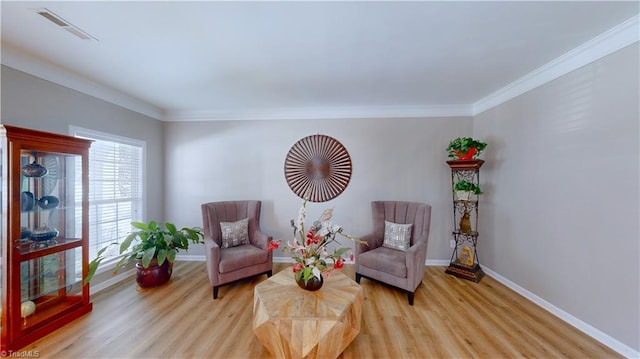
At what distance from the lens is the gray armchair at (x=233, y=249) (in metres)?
2.52

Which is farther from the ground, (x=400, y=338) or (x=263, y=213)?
(x=263, y=213)

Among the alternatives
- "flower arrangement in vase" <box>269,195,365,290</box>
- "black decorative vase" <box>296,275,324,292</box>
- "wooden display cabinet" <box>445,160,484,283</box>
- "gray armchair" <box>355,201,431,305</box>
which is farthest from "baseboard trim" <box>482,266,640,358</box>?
"black decorative vase" <box>296,275,324,292</box>

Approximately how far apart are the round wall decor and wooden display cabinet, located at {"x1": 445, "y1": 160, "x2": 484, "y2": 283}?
150cm

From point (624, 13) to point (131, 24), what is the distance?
3.54 metres

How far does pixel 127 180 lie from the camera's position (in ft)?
10.2

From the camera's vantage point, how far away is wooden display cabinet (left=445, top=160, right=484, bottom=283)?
2.97m

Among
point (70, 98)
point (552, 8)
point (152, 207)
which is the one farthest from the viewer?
point (152, 207)

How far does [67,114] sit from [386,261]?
3831 mm

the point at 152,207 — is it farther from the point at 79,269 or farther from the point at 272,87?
the point at 272,87

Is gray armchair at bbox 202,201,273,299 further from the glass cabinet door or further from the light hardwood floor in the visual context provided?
the glass cabinet door

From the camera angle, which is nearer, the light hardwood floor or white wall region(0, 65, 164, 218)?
the light hardwood floor

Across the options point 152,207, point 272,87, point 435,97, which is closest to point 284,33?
point 272,87

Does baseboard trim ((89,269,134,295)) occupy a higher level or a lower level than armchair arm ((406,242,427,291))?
lower

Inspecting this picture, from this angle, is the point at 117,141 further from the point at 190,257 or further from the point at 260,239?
the point at 260,239
